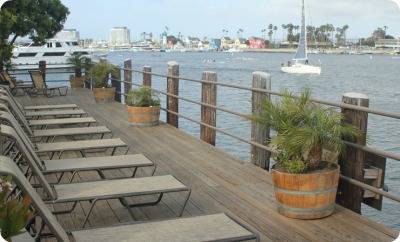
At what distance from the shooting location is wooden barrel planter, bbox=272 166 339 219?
13.4 feet

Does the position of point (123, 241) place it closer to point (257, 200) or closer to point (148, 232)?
point (148, 232)

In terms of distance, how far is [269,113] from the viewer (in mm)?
4496

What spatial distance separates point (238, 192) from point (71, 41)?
50383mm

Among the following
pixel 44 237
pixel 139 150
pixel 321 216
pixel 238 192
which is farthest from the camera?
pixel 139 150

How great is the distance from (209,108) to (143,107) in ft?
5.37

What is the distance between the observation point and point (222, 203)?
15.1ft

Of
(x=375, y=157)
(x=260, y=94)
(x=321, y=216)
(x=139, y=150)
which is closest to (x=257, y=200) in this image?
(x=321, y=216)

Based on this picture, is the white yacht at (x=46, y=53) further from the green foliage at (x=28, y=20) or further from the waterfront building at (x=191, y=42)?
the waterfront building at (x=191, y=42)

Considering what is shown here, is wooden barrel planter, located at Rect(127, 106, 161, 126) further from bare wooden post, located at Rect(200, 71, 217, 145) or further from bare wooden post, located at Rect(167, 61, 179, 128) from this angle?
bare wooden post, located at Rect(200, 71, 217, 145)

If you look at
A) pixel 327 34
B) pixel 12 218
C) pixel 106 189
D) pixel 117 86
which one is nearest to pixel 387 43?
pixel 327 34

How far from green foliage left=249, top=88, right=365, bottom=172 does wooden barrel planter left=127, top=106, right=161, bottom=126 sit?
4.69 m

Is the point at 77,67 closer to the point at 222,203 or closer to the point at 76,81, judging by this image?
the point at 76,81

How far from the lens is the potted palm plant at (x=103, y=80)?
12.5 meters

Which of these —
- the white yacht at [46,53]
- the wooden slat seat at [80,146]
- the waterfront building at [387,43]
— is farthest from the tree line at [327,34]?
the wooden slat seat at [80,146]
